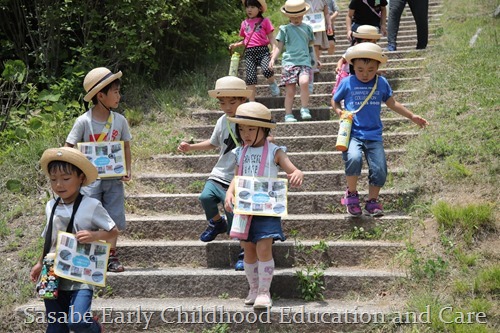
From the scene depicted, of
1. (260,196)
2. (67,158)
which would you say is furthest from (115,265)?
(67,158)

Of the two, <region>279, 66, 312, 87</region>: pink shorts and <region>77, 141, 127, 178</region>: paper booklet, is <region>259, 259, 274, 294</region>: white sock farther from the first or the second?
<region>279, 66, 312, 87</region>: pink shorts

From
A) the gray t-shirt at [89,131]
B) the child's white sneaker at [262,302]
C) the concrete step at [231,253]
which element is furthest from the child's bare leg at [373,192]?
the gray t-shirt at [89,131]

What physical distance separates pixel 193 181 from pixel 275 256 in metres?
1.76

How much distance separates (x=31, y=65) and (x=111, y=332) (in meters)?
5.73

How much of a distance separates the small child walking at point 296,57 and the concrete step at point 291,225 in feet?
→ 7.71

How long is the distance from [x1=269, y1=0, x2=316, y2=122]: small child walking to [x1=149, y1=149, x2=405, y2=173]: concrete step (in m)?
1.14

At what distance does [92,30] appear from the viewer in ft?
33.2

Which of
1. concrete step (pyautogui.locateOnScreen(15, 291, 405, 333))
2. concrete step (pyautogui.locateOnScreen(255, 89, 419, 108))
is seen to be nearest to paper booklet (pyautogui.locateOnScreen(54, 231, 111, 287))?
concrete step (pyautogui.locateOnScreen(15, 291, 405, 333))

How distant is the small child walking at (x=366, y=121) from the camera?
668 centimetres

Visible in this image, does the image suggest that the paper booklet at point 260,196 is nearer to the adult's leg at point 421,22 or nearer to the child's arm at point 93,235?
the child's arm at point 93,235

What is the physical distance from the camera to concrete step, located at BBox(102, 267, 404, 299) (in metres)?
5.98

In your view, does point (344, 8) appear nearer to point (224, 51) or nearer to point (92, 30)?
point (224, 51)

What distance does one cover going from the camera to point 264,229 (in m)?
5.71

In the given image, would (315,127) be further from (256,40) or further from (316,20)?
(316,20)
